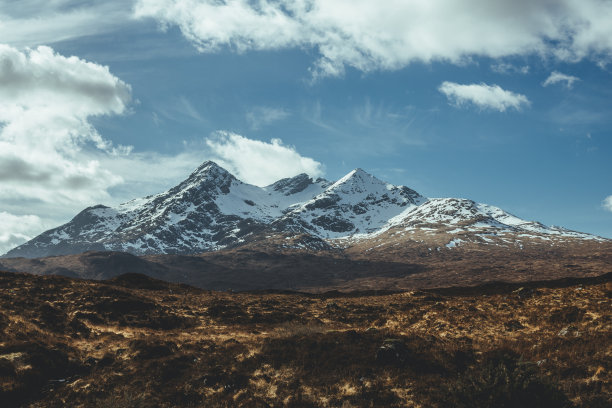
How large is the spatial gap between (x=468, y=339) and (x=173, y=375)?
16.5 metres

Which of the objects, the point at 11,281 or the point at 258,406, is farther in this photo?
the point at 11,281

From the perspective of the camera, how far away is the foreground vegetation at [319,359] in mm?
15656

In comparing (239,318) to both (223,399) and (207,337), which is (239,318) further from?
(223,399)

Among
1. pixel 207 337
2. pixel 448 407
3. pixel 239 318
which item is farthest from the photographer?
pixel 239 318

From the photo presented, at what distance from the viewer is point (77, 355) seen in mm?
23094

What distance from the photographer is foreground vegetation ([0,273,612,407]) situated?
616 inches

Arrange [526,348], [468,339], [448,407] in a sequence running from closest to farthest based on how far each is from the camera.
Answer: [448,407]
[526,348]
[468,339]

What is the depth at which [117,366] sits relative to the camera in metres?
21.6

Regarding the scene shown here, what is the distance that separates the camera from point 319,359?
20.6m

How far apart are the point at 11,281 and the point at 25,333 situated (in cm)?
1848

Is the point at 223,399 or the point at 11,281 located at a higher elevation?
the point at 11,281

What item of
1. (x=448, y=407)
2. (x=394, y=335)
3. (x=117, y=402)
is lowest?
(x=117, y=402)

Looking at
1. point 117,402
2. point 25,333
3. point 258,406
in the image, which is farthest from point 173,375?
point 25,333

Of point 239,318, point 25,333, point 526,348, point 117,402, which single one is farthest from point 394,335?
point 25,333
